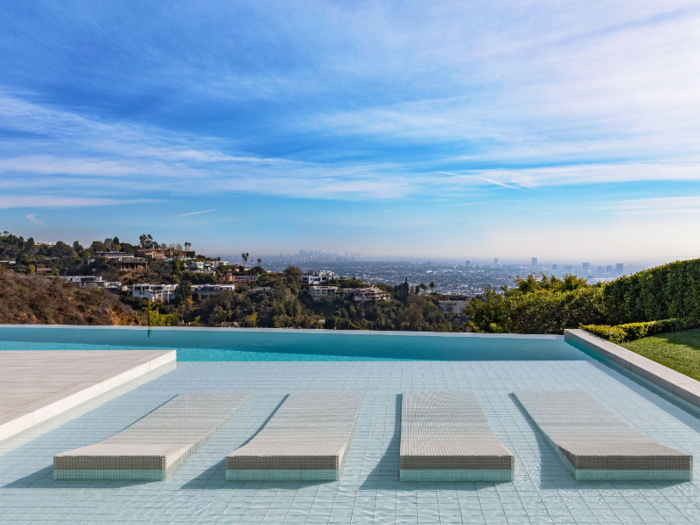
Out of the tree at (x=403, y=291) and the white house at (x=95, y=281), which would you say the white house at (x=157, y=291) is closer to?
the white house at (x=95, y=281)

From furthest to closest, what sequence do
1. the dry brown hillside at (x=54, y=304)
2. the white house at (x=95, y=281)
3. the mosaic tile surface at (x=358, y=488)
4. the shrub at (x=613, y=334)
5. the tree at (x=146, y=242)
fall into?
the tree at (x=146, y=242), the white house at (x=95, y=281), the dry brown hillside at (x=54, y=304), the shrub at (x=613, y=334), the mosaic tile surface at (x=358, y=488)

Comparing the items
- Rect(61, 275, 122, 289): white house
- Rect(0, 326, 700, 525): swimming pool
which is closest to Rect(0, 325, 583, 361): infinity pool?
Rect(0, 326, 700, 525): swimming pool

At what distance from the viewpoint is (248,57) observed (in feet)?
39.6

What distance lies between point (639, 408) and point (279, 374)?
3789 mm

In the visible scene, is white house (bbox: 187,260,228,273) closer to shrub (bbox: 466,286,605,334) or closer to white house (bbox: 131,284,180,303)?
white house (bbox: 131,284,180,303)

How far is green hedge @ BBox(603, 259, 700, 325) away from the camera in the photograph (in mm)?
7031

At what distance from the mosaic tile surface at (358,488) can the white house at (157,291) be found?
18076 millimetres

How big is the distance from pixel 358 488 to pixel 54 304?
624 inches

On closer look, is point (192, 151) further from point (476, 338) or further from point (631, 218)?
point (631, 218)

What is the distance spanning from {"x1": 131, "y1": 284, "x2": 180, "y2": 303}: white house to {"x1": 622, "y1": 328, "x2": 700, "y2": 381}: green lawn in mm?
19479

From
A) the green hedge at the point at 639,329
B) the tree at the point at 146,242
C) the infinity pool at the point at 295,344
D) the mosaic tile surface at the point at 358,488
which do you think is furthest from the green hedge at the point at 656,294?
the tree at the point at 146,242

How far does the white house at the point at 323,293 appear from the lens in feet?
66.1

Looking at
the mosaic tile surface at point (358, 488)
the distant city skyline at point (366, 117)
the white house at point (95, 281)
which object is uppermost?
the distant city skyline at point (366, 117)

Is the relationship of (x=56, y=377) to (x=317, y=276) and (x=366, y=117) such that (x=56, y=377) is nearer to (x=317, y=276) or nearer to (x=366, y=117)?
(x=366, y=117)
